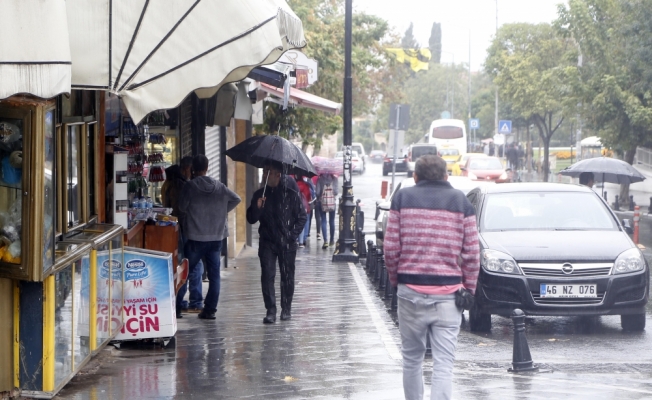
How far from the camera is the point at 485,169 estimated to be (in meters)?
39.9

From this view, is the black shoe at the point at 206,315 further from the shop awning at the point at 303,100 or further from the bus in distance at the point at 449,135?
the bus in distance at the point at 449,135

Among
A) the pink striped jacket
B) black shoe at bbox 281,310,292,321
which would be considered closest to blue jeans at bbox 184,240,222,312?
black shoe at bbox 281,310,292,321

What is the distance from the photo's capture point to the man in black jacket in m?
10.2

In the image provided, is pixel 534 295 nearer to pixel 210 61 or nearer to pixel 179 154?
pixel 210 61

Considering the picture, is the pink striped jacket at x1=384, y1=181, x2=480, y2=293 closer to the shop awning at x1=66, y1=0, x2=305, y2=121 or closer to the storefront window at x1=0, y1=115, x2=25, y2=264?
the shop awning at x1=66, y1=0, x2=305, y2=121

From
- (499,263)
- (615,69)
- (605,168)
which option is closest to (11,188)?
(499,263)

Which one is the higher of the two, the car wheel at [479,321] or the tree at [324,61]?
the tree at [324,61]

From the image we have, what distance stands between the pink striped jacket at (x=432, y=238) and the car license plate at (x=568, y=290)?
383cm

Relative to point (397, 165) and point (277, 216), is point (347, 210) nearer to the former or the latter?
point (277, 216)

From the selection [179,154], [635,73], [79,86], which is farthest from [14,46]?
[635,73]

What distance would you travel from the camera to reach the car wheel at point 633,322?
10273 mm

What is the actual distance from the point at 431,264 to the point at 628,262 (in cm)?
465

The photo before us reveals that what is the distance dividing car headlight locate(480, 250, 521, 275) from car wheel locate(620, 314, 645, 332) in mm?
1435

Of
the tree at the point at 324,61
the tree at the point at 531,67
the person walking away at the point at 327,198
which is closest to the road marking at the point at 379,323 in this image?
the person walking away at the point at 327,198
